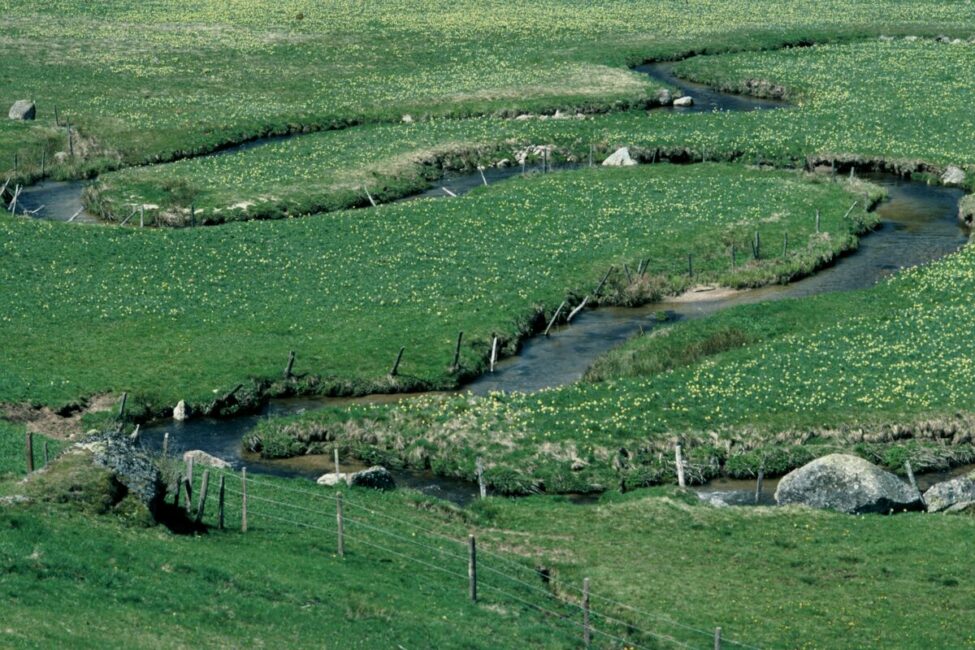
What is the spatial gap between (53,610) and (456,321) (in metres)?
34.4

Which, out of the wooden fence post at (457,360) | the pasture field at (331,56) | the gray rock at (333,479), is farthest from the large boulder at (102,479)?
the pasture field at (331,56)

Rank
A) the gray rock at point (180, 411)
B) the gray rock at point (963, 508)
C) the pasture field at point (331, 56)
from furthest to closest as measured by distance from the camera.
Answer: the pasture field at point (331, 56) → the gray rock at point (180, 411) → the gray rock at point (963, 508)

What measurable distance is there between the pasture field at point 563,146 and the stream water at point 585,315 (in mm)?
2703

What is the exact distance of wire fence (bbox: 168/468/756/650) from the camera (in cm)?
3878

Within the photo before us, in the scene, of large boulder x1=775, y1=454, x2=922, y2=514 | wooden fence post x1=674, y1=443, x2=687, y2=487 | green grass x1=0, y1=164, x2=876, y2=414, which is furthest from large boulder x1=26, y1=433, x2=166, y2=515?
large boulder x1=775, y1=454, x2=922, y2=514

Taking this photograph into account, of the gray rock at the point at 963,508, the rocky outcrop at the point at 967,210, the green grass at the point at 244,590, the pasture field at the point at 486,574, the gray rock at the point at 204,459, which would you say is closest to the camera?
the green grass at the point at 244,590

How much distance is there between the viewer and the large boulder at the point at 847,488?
4803 centimetres

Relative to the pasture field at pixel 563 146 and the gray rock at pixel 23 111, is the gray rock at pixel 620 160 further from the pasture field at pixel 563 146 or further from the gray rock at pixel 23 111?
the gray rock at pixel 23 111

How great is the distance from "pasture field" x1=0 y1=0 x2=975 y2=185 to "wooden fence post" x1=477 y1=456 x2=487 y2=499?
5314 cm

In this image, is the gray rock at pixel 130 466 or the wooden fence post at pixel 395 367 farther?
the wooden fence post at pixel 395 367

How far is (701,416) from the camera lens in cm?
5506

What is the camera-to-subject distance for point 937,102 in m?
110

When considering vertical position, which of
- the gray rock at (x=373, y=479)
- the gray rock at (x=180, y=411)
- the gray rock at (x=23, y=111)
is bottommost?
the gray rock at (x=180, y=411)

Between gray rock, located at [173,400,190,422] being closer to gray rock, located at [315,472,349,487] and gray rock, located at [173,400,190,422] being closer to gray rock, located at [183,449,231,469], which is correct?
gray rock, located at [183,449,231,469]
